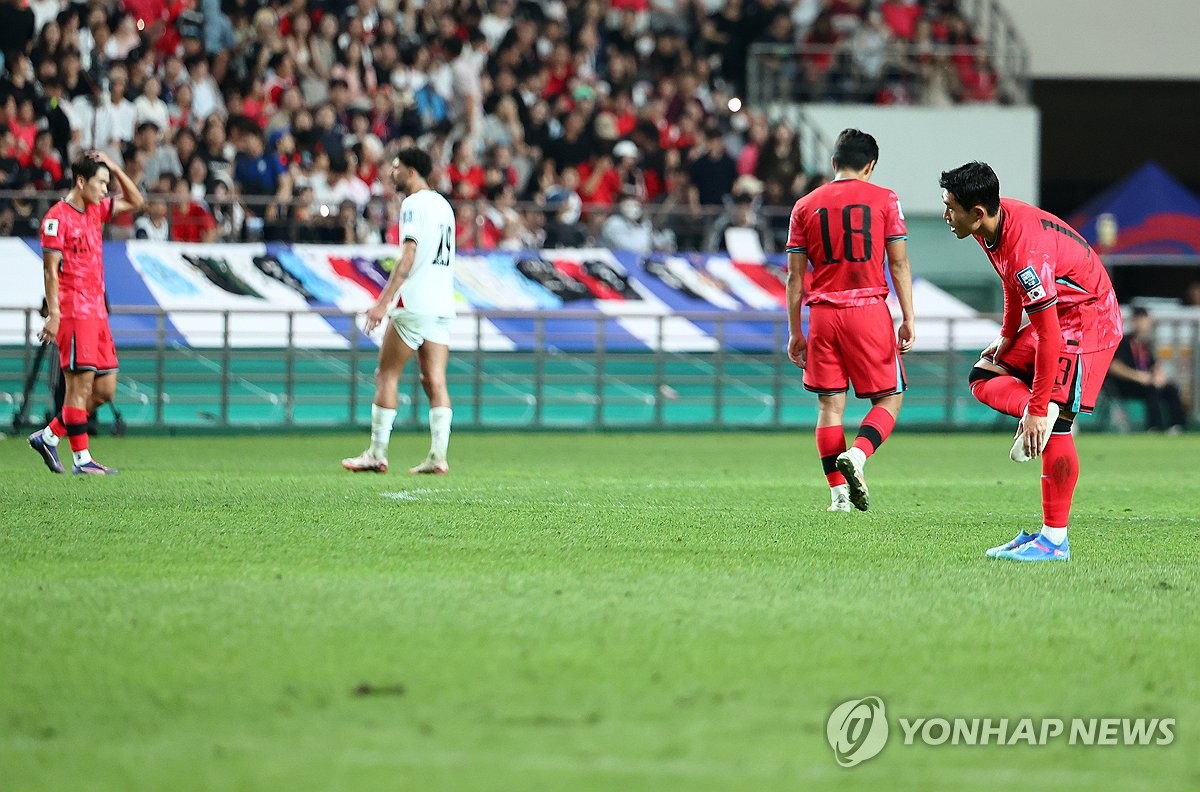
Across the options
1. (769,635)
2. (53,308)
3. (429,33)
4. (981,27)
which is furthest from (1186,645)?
(981,27)

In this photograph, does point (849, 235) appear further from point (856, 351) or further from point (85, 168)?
point (85, 168)

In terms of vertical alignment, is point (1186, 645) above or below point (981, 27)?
below

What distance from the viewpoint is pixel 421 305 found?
38.4 feet

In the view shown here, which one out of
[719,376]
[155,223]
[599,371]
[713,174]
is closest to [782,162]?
[713,174]

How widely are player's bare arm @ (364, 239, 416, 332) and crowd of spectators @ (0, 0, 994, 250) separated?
8.15 meters

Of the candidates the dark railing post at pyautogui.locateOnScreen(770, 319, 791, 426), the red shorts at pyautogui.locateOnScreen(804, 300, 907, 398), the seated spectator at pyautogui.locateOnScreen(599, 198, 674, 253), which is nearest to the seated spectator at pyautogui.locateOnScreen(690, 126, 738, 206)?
the seated spectator at pyautogui.locateOnScreen(599, 198, 674, 253)

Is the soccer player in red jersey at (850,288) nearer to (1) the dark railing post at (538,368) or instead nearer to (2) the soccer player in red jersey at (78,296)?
(2) the soccer player in red jersey at (78,296)

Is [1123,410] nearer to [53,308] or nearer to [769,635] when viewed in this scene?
[53,308]

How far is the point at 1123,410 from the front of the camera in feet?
69.2

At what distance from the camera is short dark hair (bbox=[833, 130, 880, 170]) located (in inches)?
348

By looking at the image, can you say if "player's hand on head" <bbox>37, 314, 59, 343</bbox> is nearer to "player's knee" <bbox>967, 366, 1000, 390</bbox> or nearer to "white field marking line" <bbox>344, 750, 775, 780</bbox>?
"player's knee" <bbox>967, 366, 1000, 390</bbox>

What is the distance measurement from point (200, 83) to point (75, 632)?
17.0m

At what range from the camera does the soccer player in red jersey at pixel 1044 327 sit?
687cm

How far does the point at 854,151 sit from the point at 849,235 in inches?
16.8
